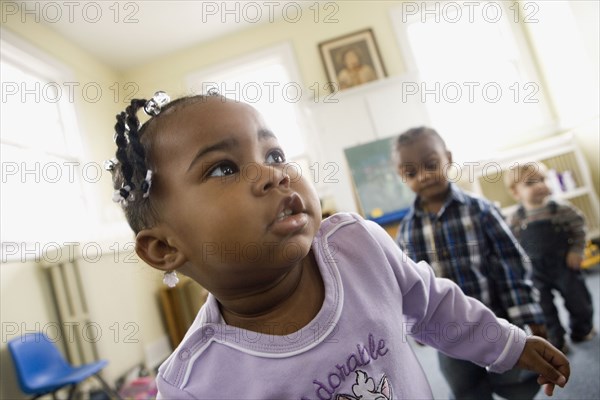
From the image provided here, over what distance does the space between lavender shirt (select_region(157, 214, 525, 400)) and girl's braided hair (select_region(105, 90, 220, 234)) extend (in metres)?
0.15

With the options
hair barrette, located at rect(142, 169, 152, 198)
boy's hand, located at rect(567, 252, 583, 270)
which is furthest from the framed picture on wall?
hair barrette, located at rect(142, 169, 152, 198)

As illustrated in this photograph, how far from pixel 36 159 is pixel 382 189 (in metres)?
1.92

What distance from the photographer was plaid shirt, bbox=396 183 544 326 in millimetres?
856

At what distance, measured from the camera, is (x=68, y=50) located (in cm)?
295

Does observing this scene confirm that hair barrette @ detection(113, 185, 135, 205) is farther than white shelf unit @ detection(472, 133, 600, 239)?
No

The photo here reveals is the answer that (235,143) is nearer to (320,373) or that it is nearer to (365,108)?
(320,373)

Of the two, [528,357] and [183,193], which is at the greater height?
[183,193]

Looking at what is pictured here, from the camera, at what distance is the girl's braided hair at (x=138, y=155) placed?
0.48m

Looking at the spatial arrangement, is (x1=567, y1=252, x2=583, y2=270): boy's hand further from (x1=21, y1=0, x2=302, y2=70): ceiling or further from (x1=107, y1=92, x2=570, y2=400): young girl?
(x1=21, y1=0, x2=302, y2=70): ceiling

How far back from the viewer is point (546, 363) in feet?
1.78

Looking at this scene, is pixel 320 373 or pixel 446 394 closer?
pixel 320 373

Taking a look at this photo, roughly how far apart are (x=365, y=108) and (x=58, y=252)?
217cm

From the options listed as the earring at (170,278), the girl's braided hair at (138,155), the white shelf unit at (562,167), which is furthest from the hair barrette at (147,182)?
the white shelf unit at (562,167)

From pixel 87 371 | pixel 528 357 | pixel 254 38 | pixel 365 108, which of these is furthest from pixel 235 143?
pixel 254 38
